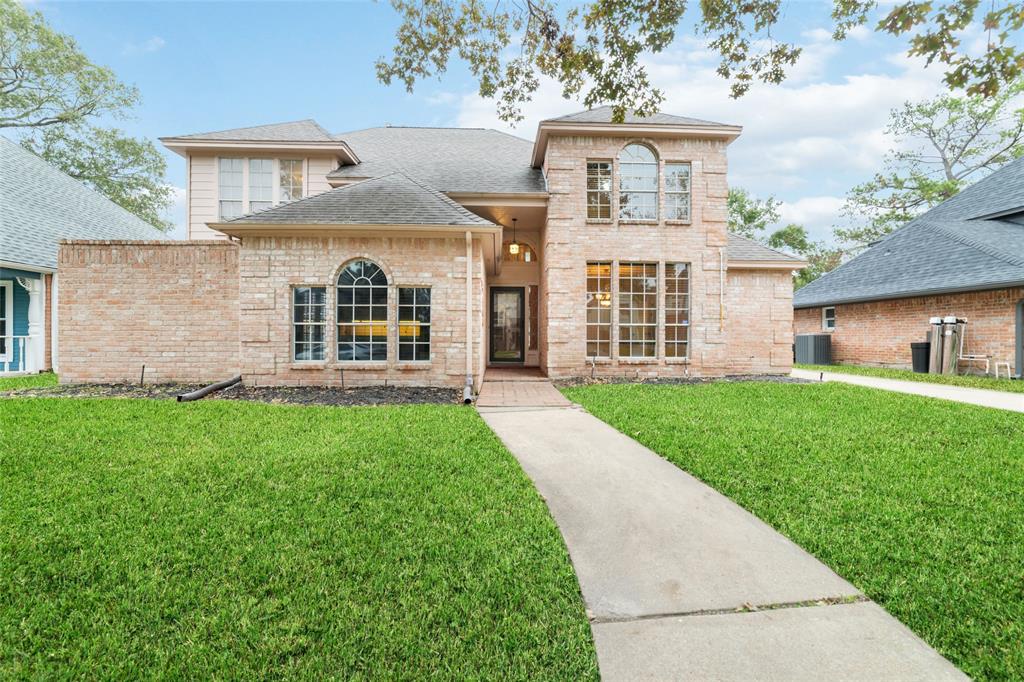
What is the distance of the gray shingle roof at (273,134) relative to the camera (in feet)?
36.6

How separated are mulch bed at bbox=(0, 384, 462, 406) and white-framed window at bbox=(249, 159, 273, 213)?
5.39 m

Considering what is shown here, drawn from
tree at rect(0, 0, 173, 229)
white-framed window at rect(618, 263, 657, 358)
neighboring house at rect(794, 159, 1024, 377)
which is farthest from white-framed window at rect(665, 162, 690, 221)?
tree at rect(0, 0, 173, 229)

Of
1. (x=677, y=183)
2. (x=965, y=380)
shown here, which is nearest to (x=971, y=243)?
(x=965, y=380)

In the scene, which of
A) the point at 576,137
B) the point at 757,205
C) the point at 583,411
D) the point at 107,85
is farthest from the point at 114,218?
the point at 757,205

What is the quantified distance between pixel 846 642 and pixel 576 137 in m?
10.5

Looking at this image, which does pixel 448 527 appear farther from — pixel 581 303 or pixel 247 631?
pixel 581 303

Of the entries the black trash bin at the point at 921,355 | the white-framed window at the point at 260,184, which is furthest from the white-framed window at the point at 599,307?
the black trash bin at the point at 921,355

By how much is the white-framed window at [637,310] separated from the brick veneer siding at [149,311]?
8.63 metres

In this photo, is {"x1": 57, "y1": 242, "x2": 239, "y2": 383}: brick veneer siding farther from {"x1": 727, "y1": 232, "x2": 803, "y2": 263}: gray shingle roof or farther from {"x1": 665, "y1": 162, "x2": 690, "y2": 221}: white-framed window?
{"x1": 727, "y1": 232, "x2": 803, "y2": 263}: gray shingle roof

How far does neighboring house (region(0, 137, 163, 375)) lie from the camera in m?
10.9

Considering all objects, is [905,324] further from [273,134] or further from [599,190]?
[273,134]

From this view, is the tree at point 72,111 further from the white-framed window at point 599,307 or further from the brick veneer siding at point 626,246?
the white-framed window at point 599,307

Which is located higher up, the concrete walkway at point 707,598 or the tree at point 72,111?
the tree at point 72,111

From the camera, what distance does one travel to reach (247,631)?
1.95 meters
